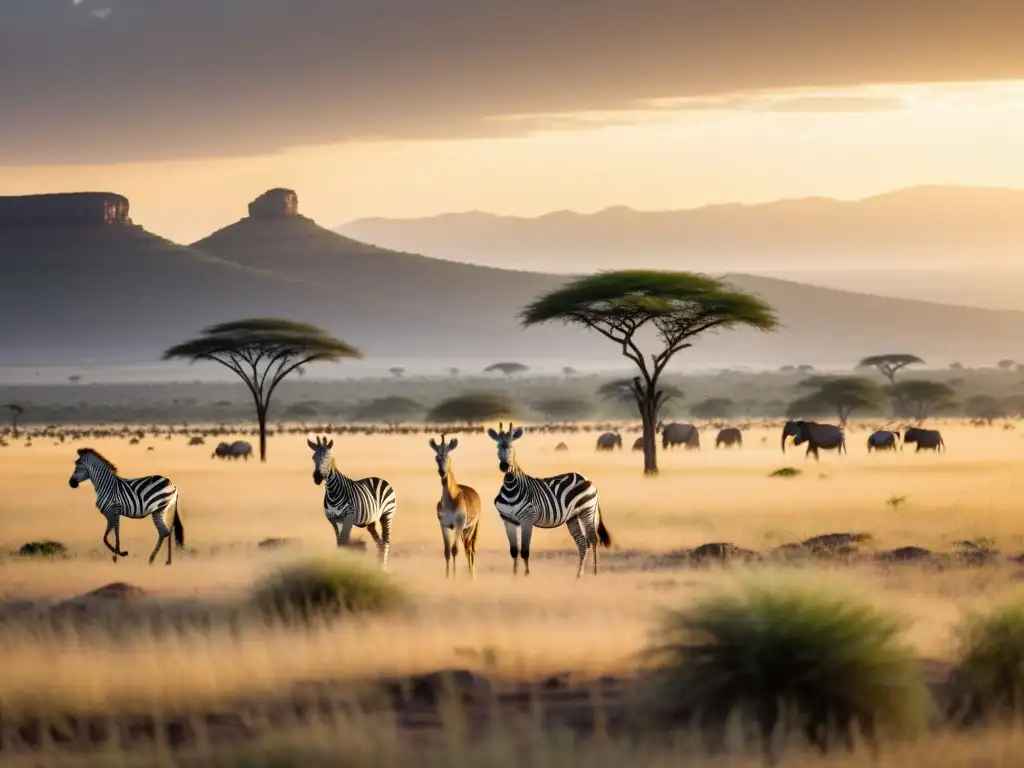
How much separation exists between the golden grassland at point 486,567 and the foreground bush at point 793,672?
53cm

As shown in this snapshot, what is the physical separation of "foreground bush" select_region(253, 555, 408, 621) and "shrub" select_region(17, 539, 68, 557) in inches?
434

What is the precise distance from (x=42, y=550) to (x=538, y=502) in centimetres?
1132

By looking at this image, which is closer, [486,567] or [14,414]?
[486,567]

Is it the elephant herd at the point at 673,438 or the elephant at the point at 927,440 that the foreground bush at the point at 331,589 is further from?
the elephant herd at the point at 673,438

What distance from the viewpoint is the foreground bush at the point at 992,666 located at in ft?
41.9

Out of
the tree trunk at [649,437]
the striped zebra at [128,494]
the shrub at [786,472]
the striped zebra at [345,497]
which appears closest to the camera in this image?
the striped zebra at [345,497]

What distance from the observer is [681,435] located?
229 feet

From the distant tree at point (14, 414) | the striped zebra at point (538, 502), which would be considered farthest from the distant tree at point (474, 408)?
the striped zebra at point (538, 502)

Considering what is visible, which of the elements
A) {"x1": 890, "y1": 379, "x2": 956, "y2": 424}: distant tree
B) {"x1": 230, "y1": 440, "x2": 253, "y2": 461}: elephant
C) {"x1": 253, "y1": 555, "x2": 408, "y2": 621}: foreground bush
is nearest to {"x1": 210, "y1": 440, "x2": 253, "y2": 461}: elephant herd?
{"x1": 230, "y1": 440, "x2": 253, "y2": 461}: elephant

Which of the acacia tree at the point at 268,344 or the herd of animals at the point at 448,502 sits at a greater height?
the acacia tree at the point at 268,344

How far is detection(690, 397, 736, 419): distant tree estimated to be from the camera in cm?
12900

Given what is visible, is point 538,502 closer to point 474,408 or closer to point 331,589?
point 331,589

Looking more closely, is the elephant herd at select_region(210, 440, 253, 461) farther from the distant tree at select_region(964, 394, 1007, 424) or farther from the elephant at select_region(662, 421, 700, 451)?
the distant tree at select_region(964, 394, 1007, 424)

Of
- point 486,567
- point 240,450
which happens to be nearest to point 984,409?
point 240,450
